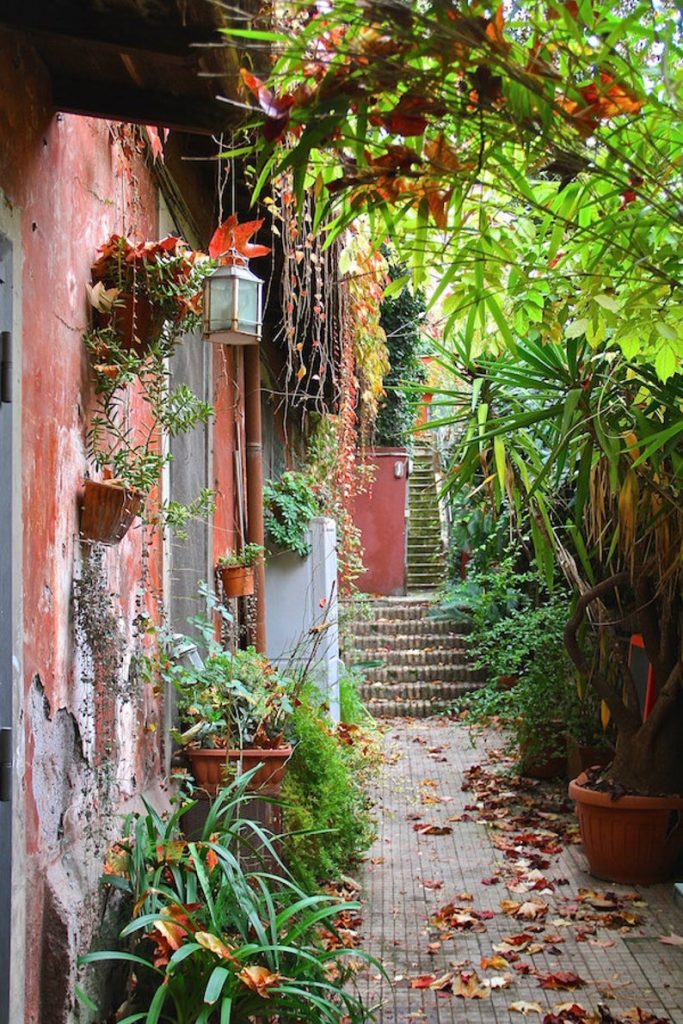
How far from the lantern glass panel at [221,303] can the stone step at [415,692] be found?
7.42m

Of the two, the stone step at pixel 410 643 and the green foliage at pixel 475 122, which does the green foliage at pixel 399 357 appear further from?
the green foliage at pixel 475 122

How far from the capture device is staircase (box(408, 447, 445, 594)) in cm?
1641

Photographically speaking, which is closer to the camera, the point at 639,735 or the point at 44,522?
the point at 44,522

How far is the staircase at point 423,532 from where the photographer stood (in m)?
16.4

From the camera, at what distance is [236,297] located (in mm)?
4395

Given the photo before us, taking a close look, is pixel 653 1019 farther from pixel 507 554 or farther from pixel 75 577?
pixel 507 554

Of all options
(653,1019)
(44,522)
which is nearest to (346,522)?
(653,1019)

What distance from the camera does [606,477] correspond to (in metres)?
5.41

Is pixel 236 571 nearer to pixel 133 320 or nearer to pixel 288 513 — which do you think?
A: pixel 288 513

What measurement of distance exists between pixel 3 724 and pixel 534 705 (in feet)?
17.2

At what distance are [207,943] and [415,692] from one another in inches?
334

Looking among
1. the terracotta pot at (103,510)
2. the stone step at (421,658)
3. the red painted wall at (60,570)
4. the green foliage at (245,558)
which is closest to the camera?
the red painted wall at (60,570)

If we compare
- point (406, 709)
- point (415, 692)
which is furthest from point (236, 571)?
point (415, 692)

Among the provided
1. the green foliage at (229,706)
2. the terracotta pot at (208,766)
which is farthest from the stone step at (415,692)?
the terracotta pot at (208,766)
